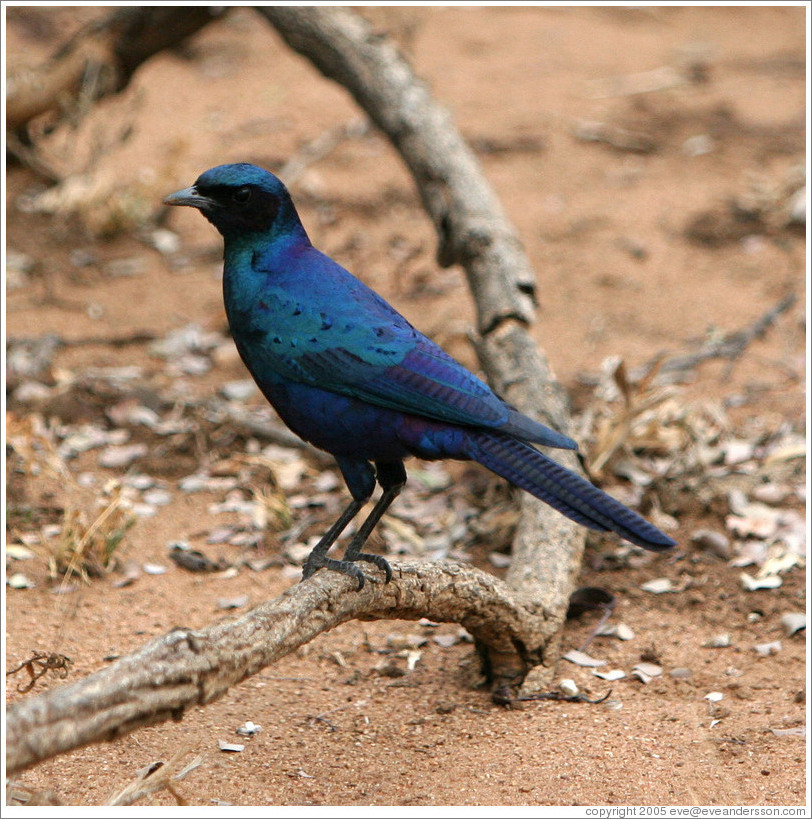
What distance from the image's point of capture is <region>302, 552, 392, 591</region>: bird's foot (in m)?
3.09

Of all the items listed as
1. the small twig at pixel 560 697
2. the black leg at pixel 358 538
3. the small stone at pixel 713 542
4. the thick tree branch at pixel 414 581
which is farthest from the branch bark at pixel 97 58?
the small twig at pixel 560 697

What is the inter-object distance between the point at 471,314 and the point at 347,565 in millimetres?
3634

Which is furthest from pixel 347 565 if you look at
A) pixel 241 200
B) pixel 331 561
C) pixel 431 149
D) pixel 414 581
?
pixel 431 149

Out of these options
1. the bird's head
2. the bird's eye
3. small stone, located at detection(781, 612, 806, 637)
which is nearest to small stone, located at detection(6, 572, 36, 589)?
the bird's head

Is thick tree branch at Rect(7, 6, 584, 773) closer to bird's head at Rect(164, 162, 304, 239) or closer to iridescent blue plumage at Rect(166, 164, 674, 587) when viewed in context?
iridescent blue plumage at Rect(166, 164, 674, 587)

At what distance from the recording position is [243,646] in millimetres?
2596

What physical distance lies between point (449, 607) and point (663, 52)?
336 inches

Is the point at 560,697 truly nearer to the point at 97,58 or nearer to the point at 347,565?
the point at 347,565

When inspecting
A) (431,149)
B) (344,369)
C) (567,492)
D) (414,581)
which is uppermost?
(431,149)

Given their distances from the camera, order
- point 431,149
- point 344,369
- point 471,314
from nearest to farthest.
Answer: point 344,369 → point 431,149 → point 471,314

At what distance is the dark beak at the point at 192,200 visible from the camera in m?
3.40

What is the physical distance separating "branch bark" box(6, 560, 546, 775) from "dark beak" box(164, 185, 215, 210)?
1218 millimetres

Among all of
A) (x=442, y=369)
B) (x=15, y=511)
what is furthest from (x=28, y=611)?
(x=442, y=369)

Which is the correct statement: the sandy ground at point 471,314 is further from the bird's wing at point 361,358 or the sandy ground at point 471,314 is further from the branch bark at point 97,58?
the bird's wing at point 361,358
